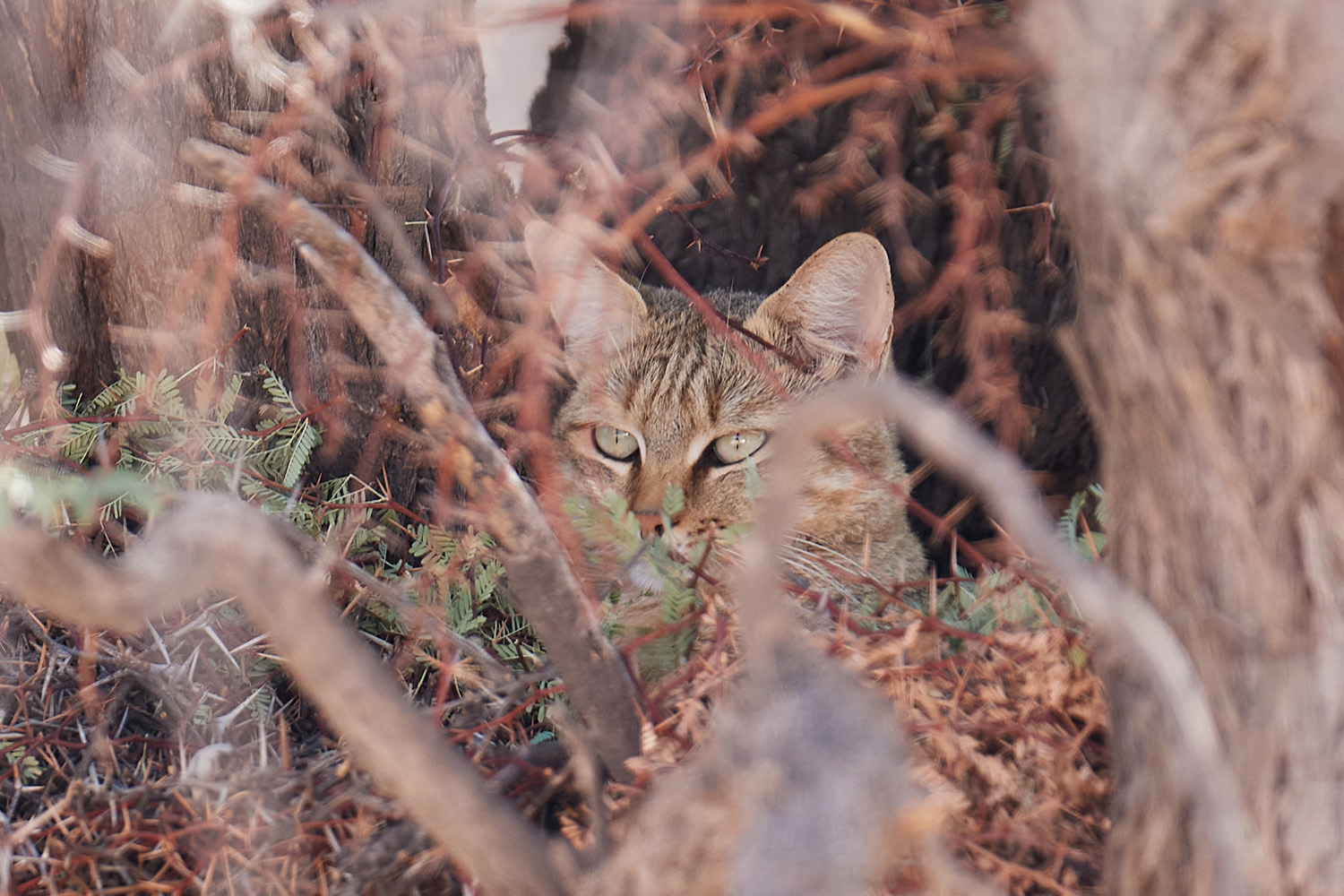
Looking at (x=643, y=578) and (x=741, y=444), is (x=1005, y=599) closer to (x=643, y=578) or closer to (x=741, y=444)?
(x=643, y=578)

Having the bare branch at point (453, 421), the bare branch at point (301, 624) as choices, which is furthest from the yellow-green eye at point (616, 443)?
the bare branch at point (301, 624)

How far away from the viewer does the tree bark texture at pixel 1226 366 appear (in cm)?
76

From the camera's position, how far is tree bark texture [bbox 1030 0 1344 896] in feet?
2.49

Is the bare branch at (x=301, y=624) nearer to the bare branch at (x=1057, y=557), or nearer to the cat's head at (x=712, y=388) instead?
the bare branch at (x=1057, y=557)

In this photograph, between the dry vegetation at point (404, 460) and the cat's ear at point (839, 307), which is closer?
the dry vegetation at point (404, 460)

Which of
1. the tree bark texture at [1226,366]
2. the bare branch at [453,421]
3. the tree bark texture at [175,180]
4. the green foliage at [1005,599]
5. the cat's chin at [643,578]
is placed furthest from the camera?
the cat's chin at [643,578]

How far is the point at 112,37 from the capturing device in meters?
1.79

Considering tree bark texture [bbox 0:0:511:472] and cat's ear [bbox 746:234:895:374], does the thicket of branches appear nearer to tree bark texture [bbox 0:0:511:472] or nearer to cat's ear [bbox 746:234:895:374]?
tree bark texture [bbox 0:0:511:472]

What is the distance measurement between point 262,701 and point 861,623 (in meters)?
0.94

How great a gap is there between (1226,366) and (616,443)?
1783 millimetres

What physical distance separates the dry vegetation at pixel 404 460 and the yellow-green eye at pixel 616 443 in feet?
1.17

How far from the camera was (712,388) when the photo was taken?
2.42 meters

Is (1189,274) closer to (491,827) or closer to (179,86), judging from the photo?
(491,827)

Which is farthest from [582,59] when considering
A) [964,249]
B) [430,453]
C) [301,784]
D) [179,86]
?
[301,784]
